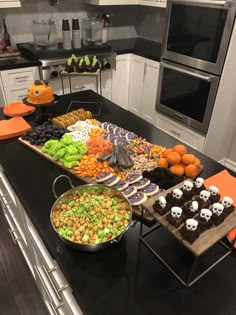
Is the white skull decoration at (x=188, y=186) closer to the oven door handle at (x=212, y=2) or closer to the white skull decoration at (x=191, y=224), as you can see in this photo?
the white skull decoration at (x=191, y=224)

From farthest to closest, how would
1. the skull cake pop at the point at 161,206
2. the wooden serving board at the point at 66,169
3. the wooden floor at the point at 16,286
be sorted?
the wooden floor at the point at 16,286 → the wooden serving board at the point at 66,169 → the skull cake pop at the point at 161,206

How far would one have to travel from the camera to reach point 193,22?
222 centimetres

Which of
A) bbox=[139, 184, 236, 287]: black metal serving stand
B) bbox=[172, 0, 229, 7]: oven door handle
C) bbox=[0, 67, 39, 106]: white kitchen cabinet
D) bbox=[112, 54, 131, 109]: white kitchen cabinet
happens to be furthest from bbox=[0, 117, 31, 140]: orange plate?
bbox=[112, 54, 131, 109]: white kitchen cabinet

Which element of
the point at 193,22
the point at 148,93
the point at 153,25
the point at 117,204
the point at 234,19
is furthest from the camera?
the point at 153,25

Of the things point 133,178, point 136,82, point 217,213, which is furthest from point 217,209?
point 136,82

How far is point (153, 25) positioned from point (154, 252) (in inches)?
134

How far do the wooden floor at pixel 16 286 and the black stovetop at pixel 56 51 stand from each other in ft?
5.81

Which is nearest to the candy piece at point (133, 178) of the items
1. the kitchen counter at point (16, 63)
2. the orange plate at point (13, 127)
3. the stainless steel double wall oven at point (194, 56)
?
the orange plate at point (13, 127)

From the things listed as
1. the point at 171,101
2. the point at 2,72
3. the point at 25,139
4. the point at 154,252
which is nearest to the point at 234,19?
the point at 171,101

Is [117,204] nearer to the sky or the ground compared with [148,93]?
nearer to the sky

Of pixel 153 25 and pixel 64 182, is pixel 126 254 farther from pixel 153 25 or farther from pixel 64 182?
pixel 153 25

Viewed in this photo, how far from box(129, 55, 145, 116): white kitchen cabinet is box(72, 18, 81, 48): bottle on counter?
661mm

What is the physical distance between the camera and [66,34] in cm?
280

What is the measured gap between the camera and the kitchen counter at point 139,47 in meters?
2.98
